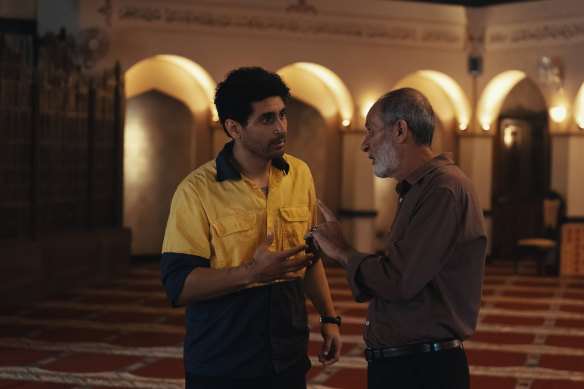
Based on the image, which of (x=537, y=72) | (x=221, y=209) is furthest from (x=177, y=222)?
(x=537, y=72)

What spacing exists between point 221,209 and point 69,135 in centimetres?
756

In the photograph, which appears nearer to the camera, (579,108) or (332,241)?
(332,241)

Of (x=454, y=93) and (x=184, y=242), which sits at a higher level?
(x=454, y=93)

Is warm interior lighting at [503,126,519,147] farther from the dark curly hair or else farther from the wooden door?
the dark curly hair

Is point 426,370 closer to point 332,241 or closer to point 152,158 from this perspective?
point 332,241

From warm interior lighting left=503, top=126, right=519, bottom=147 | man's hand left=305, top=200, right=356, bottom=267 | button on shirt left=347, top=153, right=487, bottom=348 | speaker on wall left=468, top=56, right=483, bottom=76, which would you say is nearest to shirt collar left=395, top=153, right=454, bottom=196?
button on shirt left=347, top=153, right=487, bottom=348

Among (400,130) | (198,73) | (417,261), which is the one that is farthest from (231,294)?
(198,73)

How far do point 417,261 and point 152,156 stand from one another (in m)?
10.3

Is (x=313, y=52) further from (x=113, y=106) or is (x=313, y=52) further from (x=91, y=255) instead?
(x=91, y=255)

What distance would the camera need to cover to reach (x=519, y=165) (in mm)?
14211

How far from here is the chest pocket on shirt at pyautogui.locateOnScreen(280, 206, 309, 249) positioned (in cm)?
267

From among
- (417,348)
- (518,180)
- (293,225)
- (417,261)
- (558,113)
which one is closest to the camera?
(417,261)

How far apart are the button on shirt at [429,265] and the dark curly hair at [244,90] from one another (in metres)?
0.51

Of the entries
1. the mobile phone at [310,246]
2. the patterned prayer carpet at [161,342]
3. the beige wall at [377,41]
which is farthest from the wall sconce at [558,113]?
A: the mobile phone at [310,246]
